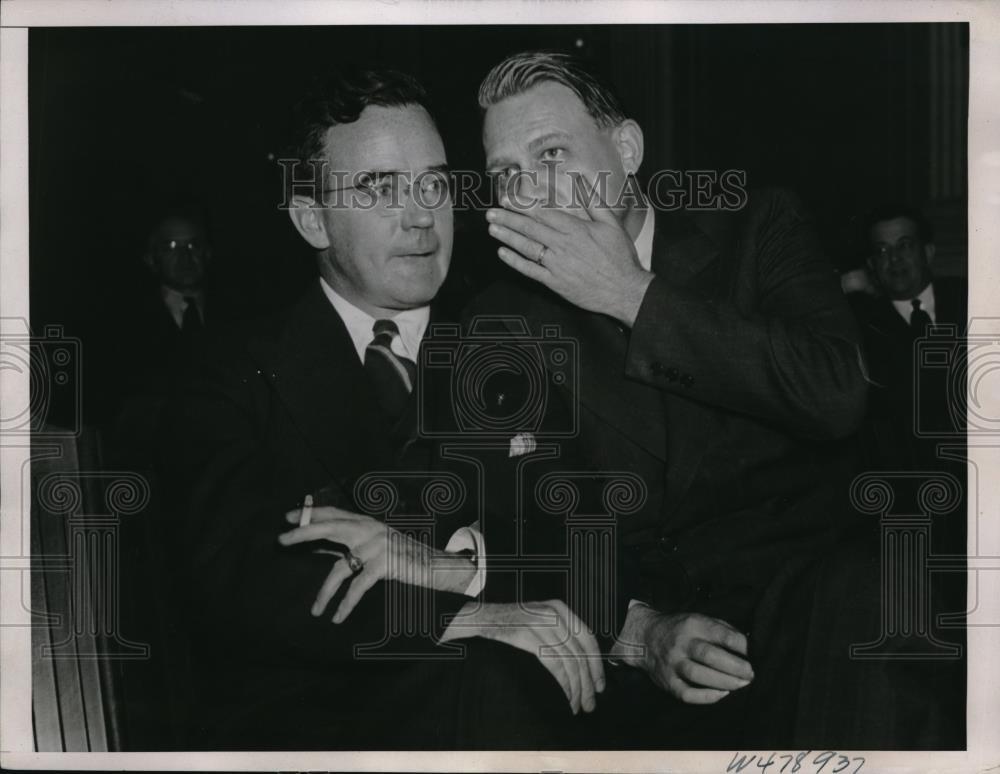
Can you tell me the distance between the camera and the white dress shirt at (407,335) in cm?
242

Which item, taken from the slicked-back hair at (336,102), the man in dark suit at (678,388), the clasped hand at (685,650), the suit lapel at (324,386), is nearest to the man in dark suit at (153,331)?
the suit lapel at (324,386)

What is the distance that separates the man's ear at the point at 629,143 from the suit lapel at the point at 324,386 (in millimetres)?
805

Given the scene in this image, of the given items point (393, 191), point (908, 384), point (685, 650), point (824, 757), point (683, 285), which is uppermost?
point (393, 191)

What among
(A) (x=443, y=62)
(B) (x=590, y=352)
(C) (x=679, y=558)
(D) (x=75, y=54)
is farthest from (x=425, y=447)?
(D) (x=75, y=54)

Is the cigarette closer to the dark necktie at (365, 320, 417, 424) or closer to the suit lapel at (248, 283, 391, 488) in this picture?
the suit lapel at (248, 283, 391, 488)

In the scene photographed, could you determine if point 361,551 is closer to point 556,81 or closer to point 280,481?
point 280,481

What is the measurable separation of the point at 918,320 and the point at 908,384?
0.53 ft

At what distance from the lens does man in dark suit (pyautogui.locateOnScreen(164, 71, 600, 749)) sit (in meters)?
2.41

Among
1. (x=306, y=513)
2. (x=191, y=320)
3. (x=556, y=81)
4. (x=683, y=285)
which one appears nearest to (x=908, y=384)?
(x=683, y=285)

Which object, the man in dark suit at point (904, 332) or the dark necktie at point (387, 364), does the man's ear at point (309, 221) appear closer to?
the dark necktie at point (387, 364)

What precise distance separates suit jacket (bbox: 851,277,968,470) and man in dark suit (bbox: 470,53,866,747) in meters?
0.06

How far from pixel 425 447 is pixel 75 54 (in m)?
1.34

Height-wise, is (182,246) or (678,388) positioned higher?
(182,246)

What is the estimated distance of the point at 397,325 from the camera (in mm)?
2441
